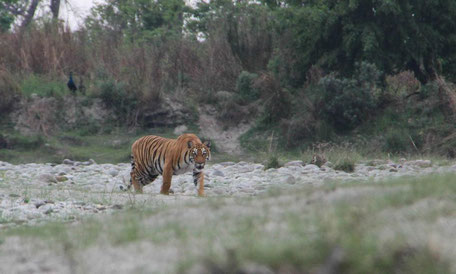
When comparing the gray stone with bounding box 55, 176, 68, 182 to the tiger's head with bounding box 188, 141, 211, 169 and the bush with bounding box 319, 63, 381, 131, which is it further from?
the bush with bounding box 319, 63, 381, 131

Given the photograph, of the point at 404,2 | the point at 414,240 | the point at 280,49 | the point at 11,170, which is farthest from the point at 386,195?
the point at 280,49

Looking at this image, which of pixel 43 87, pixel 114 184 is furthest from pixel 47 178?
pixel 43 87

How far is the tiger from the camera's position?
403 inches

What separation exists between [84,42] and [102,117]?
14.6 feet

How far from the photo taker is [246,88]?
2144 centimetres

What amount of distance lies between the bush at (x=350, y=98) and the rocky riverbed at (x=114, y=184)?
3.99 meters

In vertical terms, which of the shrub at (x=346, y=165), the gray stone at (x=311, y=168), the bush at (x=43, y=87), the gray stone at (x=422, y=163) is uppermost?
the bush at (x=43, y=87)

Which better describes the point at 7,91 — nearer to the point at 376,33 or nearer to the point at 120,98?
the point at 120,98

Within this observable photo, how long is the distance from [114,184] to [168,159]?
→ 1925 mm

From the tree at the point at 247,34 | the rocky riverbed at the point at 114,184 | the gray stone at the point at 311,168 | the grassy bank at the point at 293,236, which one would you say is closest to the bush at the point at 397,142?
the rocky riverbed at the point at 114,184

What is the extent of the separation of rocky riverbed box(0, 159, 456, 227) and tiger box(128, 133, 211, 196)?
0.33 meters

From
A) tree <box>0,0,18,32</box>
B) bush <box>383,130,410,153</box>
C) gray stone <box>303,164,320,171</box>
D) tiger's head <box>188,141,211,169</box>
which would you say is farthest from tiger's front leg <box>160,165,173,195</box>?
tree <box>0,0,18,32</box>

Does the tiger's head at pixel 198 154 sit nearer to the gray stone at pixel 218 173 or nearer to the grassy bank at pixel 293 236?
the gray stone at pixel 218 173

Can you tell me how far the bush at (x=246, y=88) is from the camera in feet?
69.4
